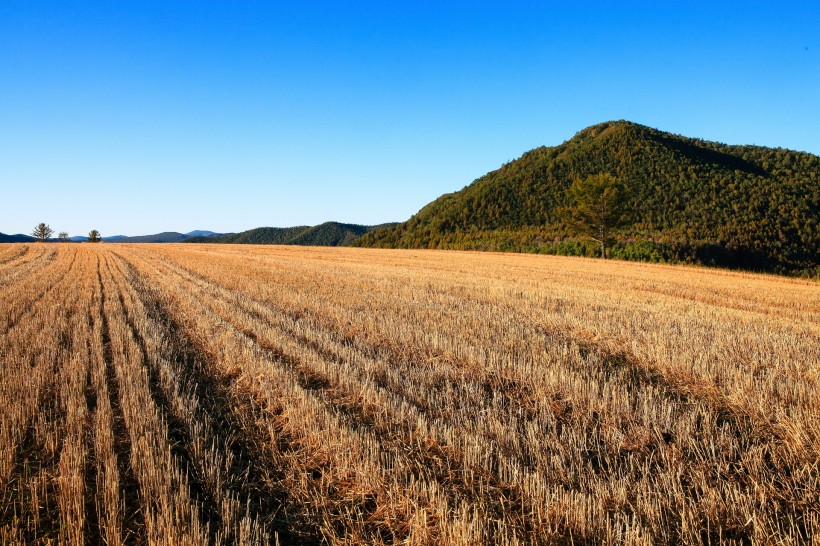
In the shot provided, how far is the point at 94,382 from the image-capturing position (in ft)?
18.9

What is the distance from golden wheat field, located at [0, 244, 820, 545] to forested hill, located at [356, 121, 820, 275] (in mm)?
36258

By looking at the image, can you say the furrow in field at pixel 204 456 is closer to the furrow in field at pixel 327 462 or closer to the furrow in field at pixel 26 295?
the furrow in field at pixel 327 462

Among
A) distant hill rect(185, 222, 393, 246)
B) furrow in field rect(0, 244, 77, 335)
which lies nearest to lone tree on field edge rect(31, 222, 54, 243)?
distant hill rect(185, 222, 393, 246)

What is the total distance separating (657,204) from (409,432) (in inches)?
2497

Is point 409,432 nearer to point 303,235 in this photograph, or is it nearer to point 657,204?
point 657,204

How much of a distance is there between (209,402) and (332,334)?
330 centimetres

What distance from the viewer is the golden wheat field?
2.99 metres

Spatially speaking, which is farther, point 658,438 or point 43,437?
point 43,437

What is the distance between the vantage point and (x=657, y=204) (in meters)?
58.4

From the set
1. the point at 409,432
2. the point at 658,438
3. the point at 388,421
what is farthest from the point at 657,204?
the point at 409,432

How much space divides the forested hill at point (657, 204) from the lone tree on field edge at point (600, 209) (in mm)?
Answer: 2379

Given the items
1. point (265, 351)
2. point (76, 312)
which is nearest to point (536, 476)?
point (265, 351)

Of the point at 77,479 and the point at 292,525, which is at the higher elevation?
the point at 77,479

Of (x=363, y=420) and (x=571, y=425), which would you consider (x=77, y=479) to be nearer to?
(x=363, y=420)
